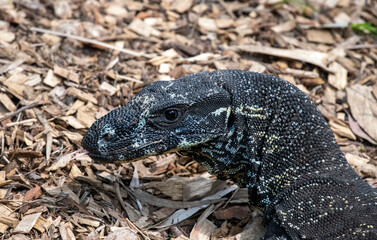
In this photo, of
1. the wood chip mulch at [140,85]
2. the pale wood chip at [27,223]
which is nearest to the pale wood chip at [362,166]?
the wood chip mulch at [140,85]

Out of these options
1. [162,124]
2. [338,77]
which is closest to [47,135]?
[162,124]

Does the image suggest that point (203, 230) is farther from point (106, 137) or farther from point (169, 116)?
point (106, 137)

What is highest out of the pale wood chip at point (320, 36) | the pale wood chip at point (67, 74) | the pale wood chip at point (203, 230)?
the pale wood chip at point (320, 36)

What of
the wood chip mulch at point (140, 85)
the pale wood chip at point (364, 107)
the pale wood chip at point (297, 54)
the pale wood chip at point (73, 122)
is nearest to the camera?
the wood chip mulch at point (140, 85)

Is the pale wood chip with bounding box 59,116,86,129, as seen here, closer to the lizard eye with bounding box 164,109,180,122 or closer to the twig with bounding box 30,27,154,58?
the twig with bounding box 30,27,154,58

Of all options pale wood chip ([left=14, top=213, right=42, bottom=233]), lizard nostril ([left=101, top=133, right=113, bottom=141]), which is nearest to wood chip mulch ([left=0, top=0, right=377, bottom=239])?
pale wood chip ([left=14, top=213, right=42, bottom=233])

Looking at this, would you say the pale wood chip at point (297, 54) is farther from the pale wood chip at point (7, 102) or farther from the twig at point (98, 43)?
the pale wood chip at point (7, 102)

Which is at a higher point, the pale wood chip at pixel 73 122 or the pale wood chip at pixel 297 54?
the pale wood chip at pixel 297 54
